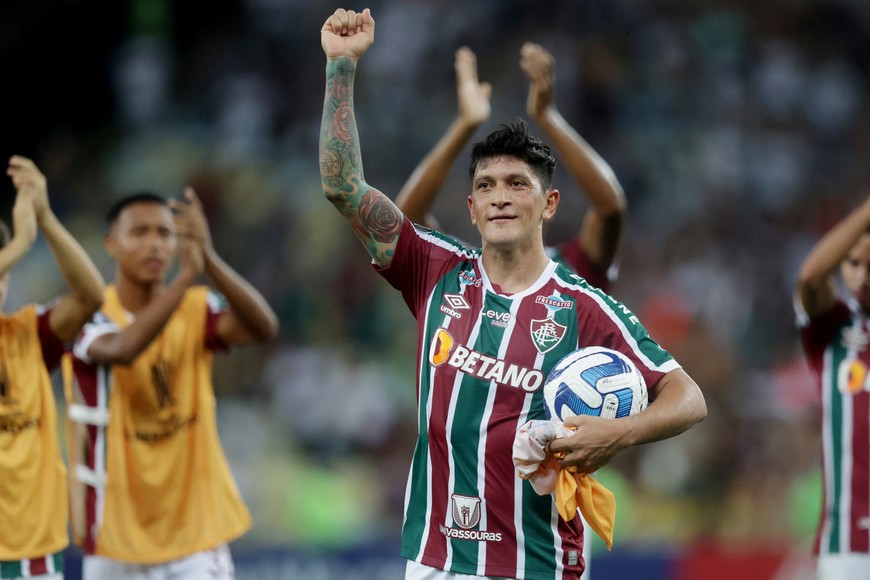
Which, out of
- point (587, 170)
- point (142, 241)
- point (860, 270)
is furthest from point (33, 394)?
point (860, 270)

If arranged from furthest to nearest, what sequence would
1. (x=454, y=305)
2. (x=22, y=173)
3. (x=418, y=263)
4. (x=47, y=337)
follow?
(x=47, y=337) < (x=22, y=173) < (x=418, y=263) < (x=454, y=305)

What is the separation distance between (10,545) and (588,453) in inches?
129

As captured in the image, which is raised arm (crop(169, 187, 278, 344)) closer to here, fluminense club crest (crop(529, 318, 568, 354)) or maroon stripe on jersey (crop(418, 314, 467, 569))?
maroon stripe on jersey (crop(418, 314, 467, 569))

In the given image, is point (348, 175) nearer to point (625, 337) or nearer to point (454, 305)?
point (454, 305)

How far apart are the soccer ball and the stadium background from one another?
21.1ft

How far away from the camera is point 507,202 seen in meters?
4.68

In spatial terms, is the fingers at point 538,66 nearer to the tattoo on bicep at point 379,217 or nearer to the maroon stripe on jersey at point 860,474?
the tattoo on bicep at point 379,217

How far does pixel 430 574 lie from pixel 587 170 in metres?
2.76

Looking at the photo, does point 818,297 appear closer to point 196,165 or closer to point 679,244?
point 679,244

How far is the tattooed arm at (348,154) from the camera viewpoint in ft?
15.4

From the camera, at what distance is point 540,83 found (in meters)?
6.60

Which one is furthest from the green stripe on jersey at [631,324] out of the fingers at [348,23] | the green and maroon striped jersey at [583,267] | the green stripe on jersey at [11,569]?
the green stripe on jersey at [11,569]

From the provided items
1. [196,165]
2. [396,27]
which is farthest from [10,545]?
[396,27]

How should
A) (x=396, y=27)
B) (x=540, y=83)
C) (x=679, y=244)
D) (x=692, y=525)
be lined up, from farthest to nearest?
(x=396, y=27), (x=679, y=244), (x=692, y=525), (x=540, y=83)
